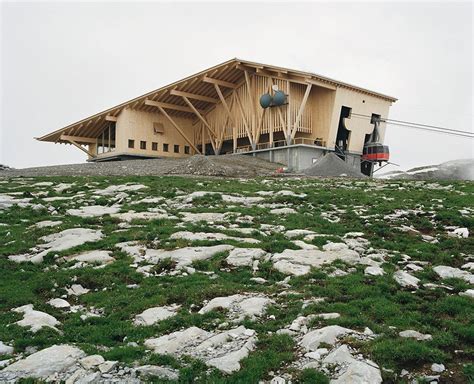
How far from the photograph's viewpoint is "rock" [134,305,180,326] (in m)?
8.45

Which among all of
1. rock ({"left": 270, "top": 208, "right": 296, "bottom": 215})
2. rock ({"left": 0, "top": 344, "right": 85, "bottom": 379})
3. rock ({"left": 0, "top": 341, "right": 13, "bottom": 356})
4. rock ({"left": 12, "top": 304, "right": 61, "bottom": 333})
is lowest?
rock ({"left": 0, "top": 341, "right": 13, "bottom": 356})

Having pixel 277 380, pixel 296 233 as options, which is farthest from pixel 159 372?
pixel 296 233

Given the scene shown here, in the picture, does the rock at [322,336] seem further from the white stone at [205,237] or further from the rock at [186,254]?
the white stone at [205,237]

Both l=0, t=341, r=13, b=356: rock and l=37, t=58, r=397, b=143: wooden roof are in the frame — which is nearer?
l=0, t=341, r=13, b=356: rock

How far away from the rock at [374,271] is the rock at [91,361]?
6.48 meters

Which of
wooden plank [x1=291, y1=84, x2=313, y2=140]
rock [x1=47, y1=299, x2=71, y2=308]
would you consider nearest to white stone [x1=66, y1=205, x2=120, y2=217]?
rock [x1=47, y1=299, x2=71, y2=308]

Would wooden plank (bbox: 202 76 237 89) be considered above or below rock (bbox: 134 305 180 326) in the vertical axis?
above

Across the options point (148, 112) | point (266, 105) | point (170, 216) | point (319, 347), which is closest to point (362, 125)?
point (266, 105)

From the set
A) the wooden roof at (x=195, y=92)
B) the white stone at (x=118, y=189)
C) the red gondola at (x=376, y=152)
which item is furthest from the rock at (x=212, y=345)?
the red gondola at (x=376, y=152)

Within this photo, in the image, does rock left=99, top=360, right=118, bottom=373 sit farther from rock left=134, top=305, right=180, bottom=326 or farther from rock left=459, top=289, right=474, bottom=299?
rock left=459, top=289, right=474, bottom=299

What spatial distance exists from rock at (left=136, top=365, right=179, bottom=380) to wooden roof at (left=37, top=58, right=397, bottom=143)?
148 ft

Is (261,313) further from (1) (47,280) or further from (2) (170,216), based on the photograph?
(2) (170,216)

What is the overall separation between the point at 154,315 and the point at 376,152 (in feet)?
168

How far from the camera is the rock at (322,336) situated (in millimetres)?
7255
